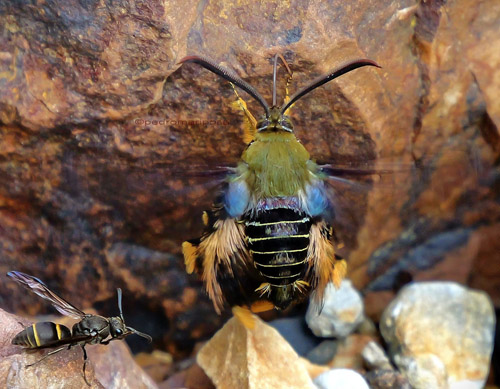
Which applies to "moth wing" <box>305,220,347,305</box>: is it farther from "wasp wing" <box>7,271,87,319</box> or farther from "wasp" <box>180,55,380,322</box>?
Answer: "wasp wing" <box>7,271,87,319</box>

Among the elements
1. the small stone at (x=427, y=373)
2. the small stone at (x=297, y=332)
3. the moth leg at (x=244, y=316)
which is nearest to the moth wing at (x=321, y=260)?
the moth leg at (x=244, y=316)

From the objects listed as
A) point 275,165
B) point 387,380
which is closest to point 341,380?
point 387,380

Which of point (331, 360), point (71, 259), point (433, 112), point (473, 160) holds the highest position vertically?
point (433, 112)

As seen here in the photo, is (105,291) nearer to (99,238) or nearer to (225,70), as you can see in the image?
(99,238)

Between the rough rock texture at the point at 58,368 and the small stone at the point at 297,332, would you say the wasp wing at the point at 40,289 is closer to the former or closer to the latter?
the rough rock texture at the point at 58,368

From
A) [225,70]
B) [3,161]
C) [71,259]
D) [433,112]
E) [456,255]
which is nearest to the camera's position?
[225,70]

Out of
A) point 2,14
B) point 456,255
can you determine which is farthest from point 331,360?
point 2,14

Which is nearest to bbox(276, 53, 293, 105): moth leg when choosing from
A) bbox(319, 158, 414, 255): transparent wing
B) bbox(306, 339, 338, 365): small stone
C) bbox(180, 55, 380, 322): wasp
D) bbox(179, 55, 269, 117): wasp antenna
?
bbox(180, 55, 380, 322): wasp
